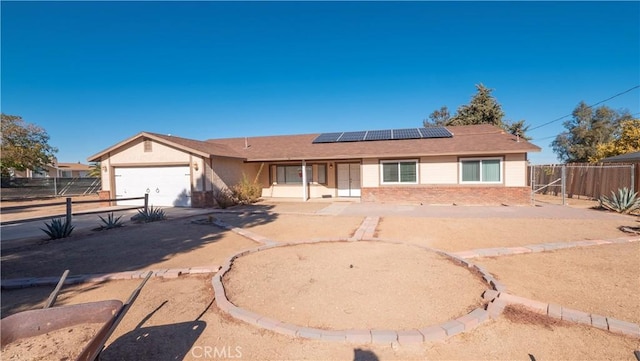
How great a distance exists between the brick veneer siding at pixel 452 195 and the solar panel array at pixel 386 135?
165 inches

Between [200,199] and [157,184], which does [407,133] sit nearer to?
[200,199]

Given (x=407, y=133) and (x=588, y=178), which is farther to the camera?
(x=407, y=133)

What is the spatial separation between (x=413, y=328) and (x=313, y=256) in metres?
3.09

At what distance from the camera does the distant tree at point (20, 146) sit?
22469mm

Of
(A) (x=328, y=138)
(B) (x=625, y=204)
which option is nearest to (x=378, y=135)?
(A) (x=328, y=138)

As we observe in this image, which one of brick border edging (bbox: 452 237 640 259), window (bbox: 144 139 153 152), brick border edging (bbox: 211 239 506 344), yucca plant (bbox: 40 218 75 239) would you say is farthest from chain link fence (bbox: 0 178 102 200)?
brick border edging (bbox: 452 237 640 259)

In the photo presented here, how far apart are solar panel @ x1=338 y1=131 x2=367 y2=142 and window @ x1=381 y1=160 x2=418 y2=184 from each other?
3515mm

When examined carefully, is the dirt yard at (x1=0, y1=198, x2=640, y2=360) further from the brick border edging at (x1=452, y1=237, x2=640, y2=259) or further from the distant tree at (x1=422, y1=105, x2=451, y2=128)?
the distant tree at (x1=422, y1=105, x2=451, y2=128)

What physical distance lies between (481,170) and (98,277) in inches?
619

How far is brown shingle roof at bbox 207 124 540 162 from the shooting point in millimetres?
14359

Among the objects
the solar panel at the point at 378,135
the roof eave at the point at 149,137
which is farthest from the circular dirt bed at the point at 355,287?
the solar panel at the point at 378,135

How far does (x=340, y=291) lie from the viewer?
4.20m

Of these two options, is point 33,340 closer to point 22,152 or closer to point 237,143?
point 237,143
